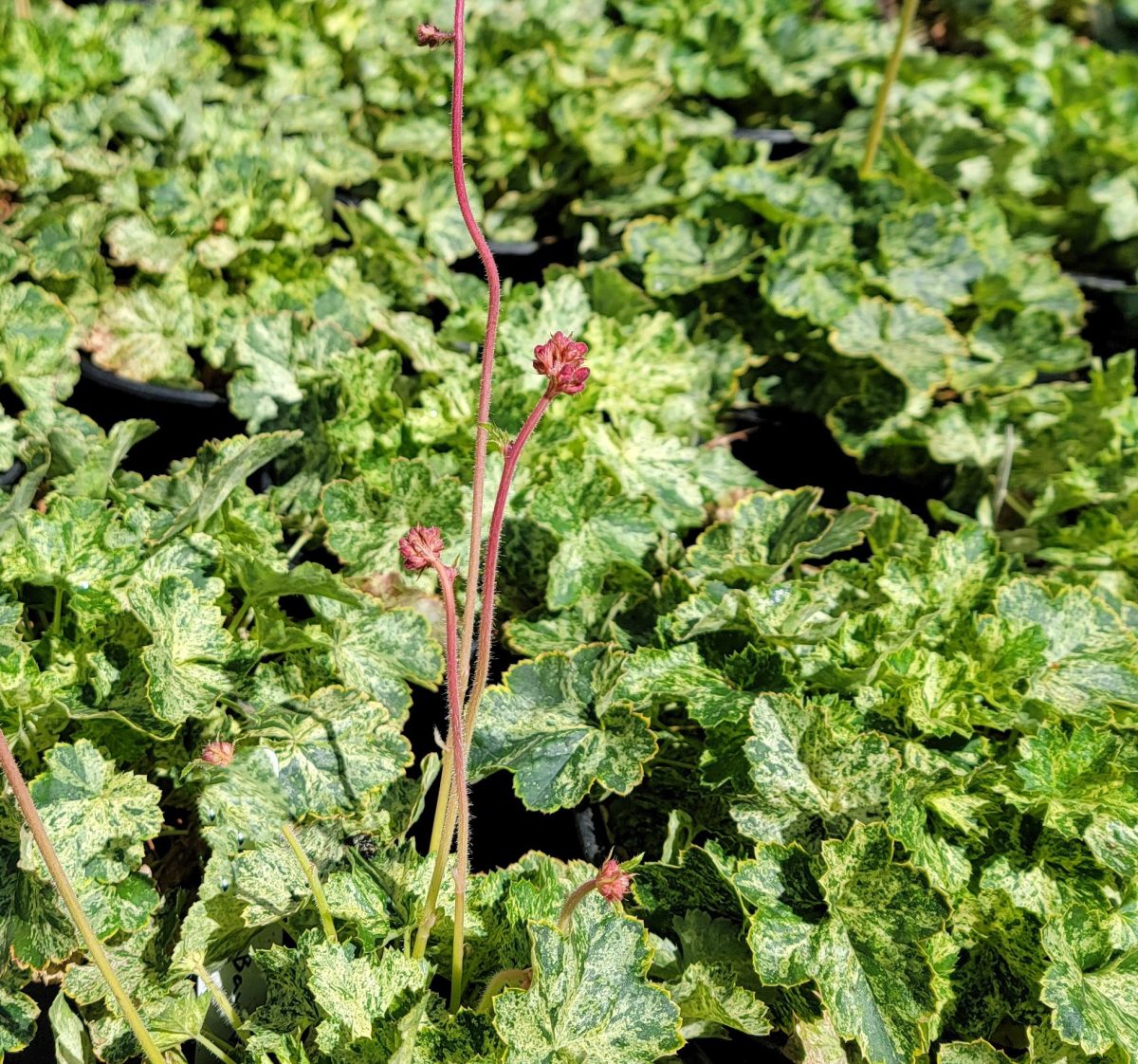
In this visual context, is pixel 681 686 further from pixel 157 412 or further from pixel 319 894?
pixel 157 412

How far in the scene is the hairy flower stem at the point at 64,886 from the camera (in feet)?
3.14

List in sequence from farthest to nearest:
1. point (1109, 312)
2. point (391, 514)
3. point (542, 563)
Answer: point (1109, 312)
point (542, 563)
point (391, 514)

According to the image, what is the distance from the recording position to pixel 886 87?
2350 millimetres

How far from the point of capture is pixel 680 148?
2699mm

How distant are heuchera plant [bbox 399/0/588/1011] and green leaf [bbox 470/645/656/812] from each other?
169mm

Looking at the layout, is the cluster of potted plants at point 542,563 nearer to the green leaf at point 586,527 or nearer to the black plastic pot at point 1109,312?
the green leaf at point 586,527

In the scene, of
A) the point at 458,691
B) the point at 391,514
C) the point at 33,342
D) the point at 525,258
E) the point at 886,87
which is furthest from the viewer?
the point at 525,258

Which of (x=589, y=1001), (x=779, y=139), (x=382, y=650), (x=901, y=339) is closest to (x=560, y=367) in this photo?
(x=589, y=1001)

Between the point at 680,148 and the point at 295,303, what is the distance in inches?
44.1

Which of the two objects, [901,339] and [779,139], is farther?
[779,139]

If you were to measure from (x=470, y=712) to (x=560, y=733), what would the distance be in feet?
1.18

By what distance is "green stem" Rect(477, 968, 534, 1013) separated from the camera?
1188 mm

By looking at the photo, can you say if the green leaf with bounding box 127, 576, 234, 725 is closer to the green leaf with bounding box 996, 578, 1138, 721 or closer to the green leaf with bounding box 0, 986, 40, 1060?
the green leaf with bounding box 0, 986, 40, 1060

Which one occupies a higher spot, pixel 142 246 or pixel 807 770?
pixel 142 246
